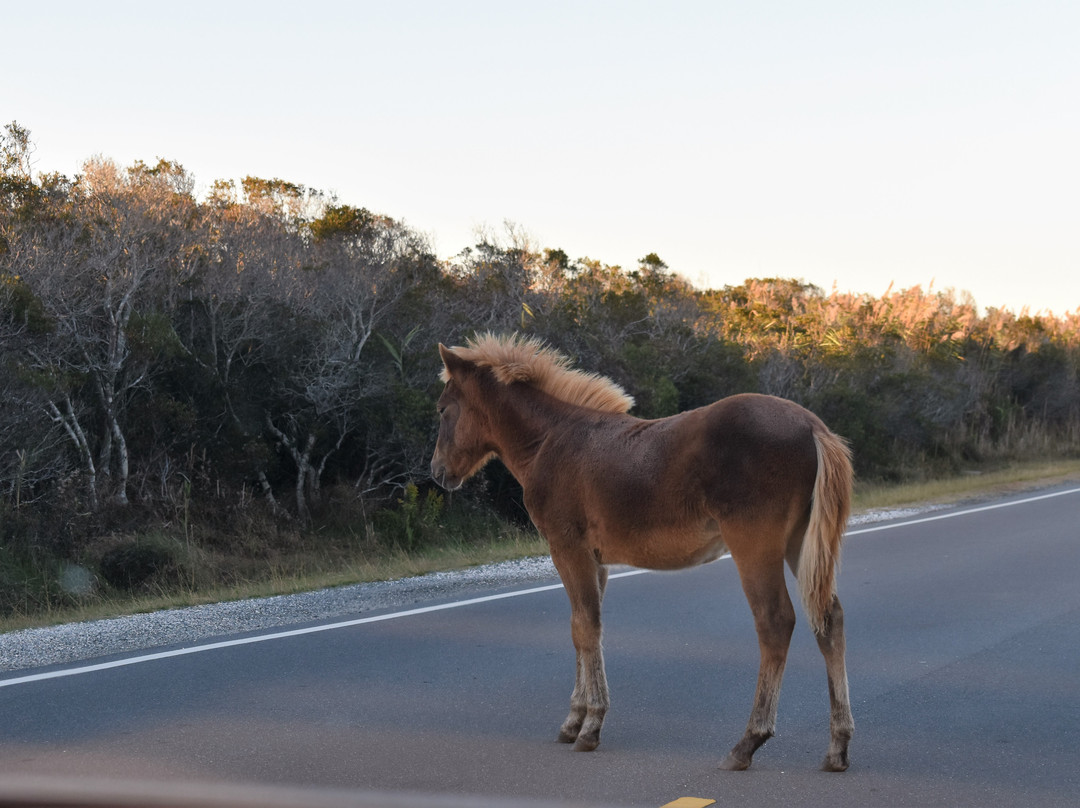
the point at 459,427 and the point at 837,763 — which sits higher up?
the point at 459,427

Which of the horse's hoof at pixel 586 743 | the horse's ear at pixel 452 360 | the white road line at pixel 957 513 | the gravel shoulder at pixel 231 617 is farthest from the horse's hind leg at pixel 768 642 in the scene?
the white road line at pixel 957 513

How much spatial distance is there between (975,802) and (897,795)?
33 centimetres

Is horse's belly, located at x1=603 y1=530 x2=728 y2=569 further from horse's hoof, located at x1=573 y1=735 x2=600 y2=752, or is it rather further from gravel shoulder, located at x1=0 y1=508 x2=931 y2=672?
gravel shoulder, located at x1=0 y1=508 x2=931 y2=672

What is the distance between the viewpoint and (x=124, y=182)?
687 inches

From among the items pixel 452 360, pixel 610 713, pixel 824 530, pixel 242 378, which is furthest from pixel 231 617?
pixel 242 378

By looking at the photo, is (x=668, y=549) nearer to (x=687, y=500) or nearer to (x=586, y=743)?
(x=687, y=500)

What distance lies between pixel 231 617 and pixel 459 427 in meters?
3.68

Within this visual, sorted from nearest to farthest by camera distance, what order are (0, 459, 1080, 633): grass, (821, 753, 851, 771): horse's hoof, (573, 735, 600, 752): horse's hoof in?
(821, 753, 851, 771): horse's hoof
(573, 735, 600, 752): horse's hoof
(0, 459, 1080, 633): grass

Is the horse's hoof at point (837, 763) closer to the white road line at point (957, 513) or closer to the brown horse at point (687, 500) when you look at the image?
the brown horse at point (687, 500)

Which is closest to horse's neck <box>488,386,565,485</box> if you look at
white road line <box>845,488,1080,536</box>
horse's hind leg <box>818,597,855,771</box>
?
horse's hind leg <box>818,597,855,771</box>

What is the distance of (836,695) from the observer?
5223 mm

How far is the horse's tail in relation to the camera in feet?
16.6

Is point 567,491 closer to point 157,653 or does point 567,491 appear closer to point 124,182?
Answer: point 157,653

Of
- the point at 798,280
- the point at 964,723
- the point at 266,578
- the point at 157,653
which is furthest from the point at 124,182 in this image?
the point at 798,280
